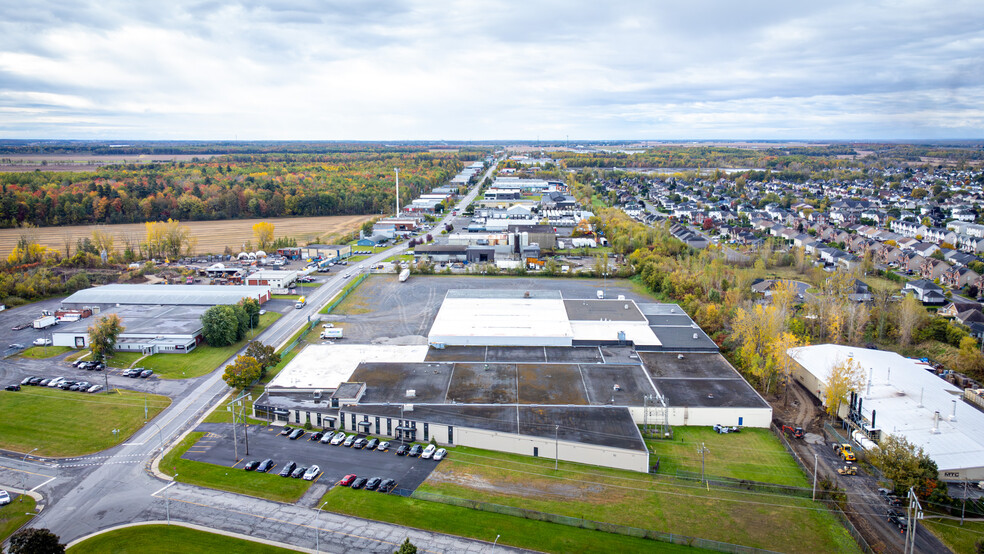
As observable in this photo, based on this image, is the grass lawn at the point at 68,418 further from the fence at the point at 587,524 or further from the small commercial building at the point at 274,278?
the small commercial building at the point at 274,278

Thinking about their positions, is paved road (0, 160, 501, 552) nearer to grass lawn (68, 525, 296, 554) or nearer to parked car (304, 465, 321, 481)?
grass lawn (68, 525, 296, 554)

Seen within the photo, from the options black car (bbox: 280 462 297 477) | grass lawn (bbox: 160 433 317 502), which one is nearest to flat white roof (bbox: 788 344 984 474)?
grass lawn (bbox: 160 433 317 502)

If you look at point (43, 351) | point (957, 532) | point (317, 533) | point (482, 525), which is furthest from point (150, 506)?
point (957, 532)

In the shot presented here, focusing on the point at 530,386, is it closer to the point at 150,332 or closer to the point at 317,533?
the point at 317,533

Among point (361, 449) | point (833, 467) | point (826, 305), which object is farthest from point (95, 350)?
point (826, 305)

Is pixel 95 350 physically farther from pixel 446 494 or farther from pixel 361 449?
pixel 446 494

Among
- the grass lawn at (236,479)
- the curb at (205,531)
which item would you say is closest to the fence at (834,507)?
the curb at (205,531)
